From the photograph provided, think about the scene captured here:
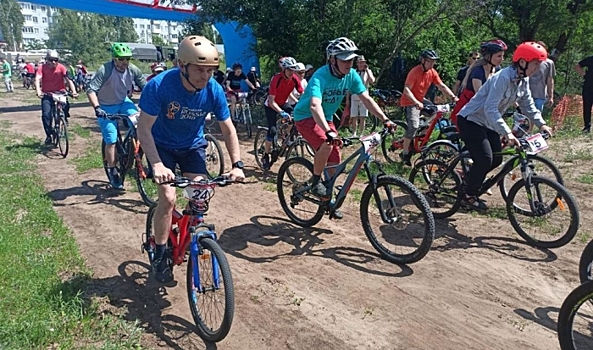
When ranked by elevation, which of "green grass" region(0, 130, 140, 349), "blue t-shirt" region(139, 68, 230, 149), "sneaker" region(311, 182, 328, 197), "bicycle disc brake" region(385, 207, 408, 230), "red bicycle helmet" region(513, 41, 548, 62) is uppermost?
"red bicycle helmet" region(513, 41, 548, 62)

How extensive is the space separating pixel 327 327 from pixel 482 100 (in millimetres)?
3231

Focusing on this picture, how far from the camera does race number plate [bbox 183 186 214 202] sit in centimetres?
361

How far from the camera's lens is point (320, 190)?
18.1 ft

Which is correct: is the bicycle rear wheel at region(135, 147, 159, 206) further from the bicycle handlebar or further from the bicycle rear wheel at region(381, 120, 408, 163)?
the bicycle rear wheel at region(381, 120, 408, 163)

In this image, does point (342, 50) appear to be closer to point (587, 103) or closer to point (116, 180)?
point (116, 180)

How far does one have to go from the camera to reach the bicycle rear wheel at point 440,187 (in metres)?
6.16

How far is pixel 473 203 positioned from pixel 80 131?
1066cm

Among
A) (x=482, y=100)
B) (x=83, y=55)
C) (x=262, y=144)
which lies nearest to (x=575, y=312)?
(x=482, y=100)

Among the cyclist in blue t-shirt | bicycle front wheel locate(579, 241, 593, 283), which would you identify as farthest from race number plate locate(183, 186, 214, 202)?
bicycle front wheel locate(579, 241, 593, 283)

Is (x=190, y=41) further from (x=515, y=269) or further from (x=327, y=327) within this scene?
(x=515, y=269)

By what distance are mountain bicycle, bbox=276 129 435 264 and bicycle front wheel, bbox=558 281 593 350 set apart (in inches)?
55.1

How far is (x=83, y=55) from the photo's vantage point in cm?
6588

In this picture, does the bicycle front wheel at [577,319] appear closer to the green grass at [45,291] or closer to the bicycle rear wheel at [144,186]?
the green grass at [45,291]

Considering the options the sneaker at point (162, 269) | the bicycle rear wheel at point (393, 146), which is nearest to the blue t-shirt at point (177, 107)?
the sneaker at point (162, 269)
